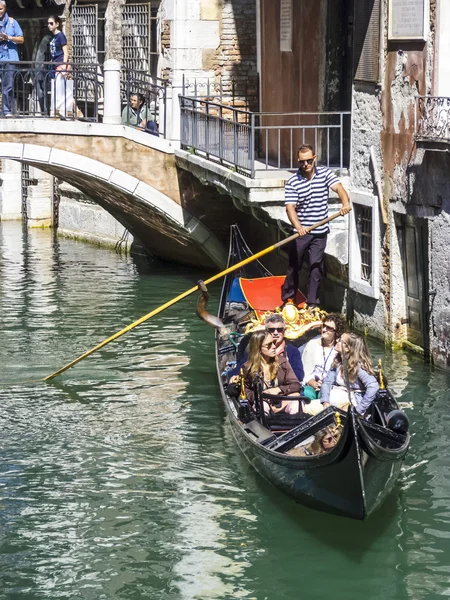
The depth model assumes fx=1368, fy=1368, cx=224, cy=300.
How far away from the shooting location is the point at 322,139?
1267 centimetres

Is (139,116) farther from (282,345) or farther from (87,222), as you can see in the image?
(282,345)

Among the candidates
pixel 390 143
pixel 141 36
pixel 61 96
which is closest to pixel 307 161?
pixel 390 143

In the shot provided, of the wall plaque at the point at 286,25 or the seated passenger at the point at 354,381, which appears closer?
the seated passenger at the point at 354,381

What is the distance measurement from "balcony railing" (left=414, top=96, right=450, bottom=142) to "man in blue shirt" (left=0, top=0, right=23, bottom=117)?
16.6 ft

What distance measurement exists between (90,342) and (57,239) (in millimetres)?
6711

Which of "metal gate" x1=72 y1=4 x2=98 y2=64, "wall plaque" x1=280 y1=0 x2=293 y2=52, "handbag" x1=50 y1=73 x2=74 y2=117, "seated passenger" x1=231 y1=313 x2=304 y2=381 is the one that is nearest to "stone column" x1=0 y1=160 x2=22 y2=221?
"metal gate" x1=72 y1=4 x2=98 y2=64

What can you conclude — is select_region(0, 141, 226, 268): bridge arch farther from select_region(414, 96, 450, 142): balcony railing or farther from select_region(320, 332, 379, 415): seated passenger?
select_region(320, 332, 379, 415): seated passenger

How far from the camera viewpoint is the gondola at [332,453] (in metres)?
6.55

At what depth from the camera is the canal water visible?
6.39 m

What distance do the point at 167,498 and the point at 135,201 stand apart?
23.3ft

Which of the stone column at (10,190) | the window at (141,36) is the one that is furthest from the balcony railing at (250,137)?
the stone column at (10,190)

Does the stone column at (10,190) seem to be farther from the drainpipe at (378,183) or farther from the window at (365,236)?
the drainpipe at (378,183)

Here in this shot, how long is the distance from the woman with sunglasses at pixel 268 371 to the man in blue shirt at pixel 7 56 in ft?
20.8

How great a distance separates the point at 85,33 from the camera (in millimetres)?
17672
